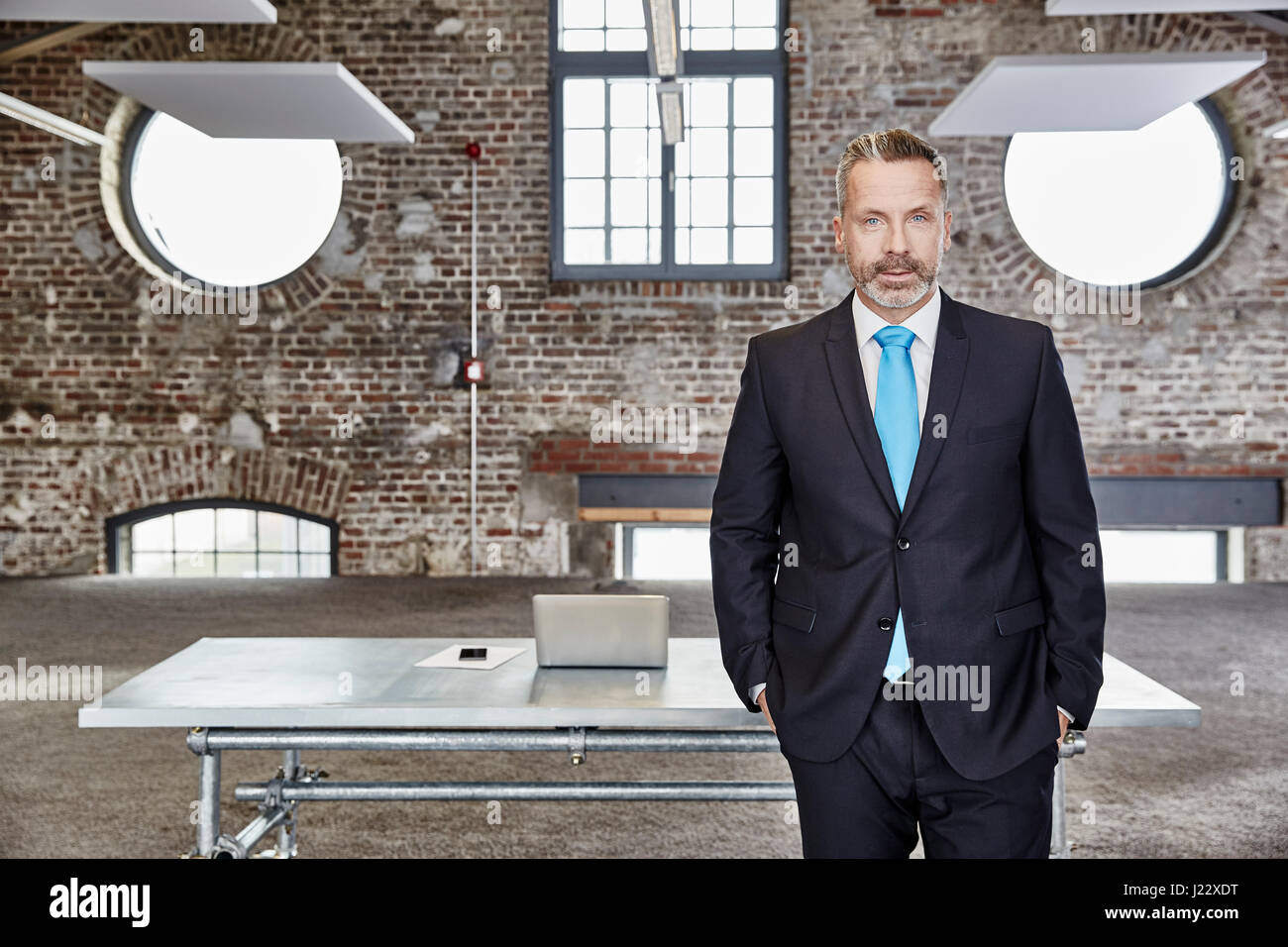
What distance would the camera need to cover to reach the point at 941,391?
162cm

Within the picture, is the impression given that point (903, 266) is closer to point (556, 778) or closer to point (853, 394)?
point (853, 394)

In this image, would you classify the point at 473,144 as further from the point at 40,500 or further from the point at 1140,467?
the point at 1140,467

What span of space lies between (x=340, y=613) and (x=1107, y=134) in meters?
6.17

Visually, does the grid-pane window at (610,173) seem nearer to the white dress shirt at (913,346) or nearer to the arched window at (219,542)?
the arched window at (219,542)

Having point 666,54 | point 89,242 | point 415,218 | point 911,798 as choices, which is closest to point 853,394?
point 911,798

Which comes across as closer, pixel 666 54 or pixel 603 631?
pixel 603 631

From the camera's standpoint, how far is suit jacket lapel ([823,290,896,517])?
1.62m

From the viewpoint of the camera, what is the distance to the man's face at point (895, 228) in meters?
1.61

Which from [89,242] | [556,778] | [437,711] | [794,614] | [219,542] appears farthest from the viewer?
[219,542]

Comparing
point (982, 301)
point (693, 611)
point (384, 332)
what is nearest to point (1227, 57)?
point (982, 301)

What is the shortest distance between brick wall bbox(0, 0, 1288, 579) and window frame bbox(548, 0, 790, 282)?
0.30ft

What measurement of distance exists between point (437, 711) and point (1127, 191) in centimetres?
737

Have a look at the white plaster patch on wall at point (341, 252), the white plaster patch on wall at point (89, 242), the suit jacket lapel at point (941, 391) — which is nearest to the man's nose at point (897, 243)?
the suit jacket lapel at point (941, 391)

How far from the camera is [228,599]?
20.3 feet
